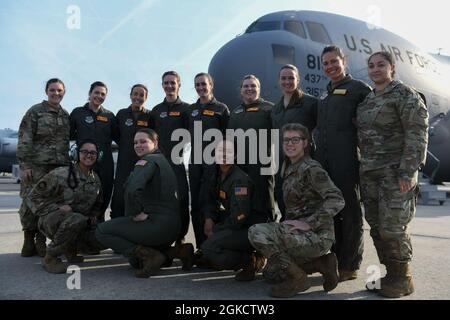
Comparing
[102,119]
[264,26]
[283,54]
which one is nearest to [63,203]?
[102,119]

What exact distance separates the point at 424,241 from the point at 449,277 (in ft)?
7.49

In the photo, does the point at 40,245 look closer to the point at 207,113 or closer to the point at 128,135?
the point at 128,135

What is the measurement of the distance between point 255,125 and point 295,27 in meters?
8.01

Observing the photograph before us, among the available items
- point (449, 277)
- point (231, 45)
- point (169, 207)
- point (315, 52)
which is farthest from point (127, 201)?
point (315, 52)

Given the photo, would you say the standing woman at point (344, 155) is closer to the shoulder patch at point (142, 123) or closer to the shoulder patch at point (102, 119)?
the shoulder patch at point (142, 123)

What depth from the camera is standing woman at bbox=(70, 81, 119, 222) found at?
5426mm

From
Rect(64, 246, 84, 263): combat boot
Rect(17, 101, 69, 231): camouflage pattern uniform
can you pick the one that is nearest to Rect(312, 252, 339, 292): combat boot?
Rect(64, 246, 84, 263): combat boot

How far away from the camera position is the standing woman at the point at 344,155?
390cm

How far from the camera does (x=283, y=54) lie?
34.8ft

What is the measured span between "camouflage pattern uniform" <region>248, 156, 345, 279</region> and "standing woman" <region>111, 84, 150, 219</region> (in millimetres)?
2501

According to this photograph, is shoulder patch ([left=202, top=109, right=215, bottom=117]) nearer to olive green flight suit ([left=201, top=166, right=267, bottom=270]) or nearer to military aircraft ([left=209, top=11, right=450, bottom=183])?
olive green flight suit ([left=201, top=166, right=267, bottom=270])

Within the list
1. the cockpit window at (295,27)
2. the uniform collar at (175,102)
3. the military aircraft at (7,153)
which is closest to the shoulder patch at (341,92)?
the uniform collar at (175,102)

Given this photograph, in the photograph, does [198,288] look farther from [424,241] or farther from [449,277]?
[424,241]

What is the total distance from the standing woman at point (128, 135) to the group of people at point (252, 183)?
20mm
